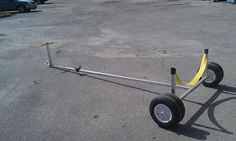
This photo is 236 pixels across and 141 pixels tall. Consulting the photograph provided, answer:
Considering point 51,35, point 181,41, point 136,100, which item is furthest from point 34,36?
point 136,100

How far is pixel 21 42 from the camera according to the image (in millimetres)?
11883

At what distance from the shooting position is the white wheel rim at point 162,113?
4.45m

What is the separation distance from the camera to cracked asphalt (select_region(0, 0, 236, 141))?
15.0ft

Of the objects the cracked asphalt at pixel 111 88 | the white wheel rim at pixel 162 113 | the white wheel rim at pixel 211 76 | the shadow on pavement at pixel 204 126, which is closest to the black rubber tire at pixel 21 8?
the cracked asphalt at pixel 111 88

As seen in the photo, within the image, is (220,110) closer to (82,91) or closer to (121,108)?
(121,108)

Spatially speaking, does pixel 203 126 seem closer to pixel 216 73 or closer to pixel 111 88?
pixel 216 73

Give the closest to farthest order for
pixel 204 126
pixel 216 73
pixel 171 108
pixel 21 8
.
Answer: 1. pixel 171 108
2. pixel 204 126
3. pixel 216 73
4. pixel 21 8

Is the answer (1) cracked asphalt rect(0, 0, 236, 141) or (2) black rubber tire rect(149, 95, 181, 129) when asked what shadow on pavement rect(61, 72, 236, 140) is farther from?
(2) black rubber tire rect(149, 95, 181, 129)

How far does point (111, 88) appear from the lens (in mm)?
6293

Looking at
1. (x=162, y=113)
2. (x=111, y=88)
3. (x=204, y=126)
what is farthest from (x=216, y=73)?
(x=111, y=88)

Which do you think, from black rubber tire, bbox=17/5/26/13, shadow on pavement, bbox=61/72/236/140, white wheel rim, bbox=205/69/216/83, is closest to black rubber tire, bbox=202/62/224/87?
white wheel rim, bbox=205/69/216/83

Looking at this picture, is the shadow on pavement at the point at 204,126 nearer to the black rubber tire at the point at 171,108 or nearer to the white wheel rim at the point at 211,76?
the black rubber tire at the point at 171,108

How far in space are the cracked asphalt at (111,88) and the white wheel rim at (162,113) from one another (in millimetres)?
165

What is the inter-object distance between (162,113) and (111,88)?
1985 millimetres
